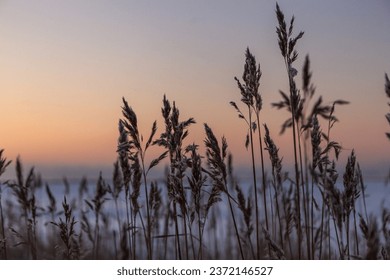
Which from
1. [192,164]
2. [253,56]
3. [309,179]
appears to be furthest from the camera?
[309,179]

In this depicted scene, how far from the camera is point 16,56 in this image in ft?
7.86

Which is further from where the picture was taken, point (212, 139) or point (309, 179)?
point (309, 179)

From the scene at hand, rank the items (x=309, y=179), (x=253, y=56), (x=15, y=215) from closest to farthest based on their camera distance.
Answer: (x=253, y=56) < (x=309, y=179) < (x=15, y=215)

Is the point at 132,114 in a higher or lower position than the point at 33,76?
lower

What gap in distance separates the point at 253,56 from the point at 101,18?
0.89m

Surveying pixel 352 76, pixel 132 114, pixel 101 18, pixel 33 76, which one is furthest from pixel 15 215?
pixel 352 76

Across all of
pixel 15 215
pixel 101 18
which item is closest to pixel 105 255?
pixel 15 215

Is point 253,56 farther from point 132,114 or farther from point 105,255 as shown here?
point 105,255

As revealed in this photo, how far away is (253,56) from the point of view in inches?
74.2

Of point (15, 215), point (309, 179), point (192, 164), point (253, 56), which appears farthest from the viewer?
point (15, 215)
